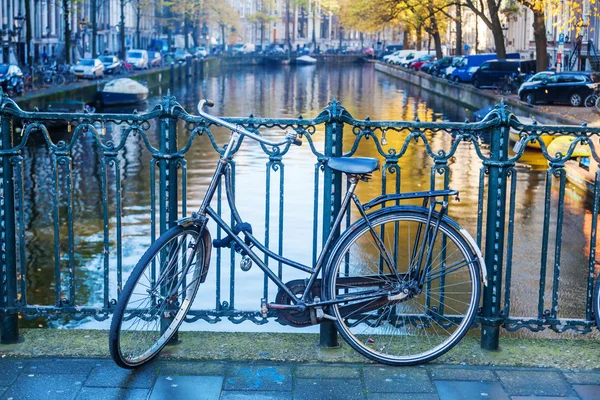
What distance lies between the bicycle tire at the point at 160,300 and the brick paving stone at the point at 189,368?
0.28 feet

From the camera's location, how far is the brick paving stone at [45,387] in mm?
4211

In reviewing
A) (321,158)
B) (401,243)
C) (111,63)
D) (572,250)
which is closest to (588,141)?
(321,158)

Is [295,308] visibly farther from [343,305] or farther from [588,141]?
[588,141]

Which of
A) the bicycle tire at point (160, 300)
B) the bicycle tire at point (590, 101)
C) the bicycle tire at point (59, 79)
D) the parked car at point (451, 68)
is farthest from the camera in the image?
the parked car at point (451, 68)

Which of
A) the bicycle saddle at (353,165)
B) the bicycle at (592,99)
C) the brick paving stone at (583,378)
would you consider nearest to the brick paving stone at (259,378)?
the bicycle saddle at (353,165)

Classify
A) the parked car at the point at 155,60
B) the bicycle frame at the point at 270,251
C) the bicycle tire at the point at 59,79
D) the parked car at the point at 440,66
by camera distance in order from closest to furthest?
the bicycle frame at the point at 270,251 → the bicycle tire at the point at 59,79 → the parked car at the point at 440,66 → the parked car at the point at 155,60

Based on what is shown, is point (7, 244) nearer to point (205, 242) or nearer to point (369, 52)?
point (205, 242)

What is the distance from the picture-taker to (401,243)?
12922 millimetres

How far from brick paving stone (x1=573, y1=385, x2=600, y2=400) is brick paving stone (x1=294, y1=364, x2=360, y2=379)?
978 millimetres

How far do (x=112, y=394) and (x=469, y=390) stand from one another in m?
1.55

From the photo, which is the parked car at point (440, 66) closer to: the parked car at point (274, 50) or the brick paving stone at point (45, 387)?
the parked car at point (274, 50)

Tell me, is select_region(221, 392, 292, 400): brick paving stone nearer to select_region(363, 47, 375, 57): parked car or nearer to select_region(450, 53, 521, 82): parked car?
select_region(450, 53, 521, 82): parked car

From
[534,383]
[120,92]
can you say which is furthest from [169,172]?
[120,92]

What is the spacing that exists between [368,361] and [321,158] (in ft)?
3.30
